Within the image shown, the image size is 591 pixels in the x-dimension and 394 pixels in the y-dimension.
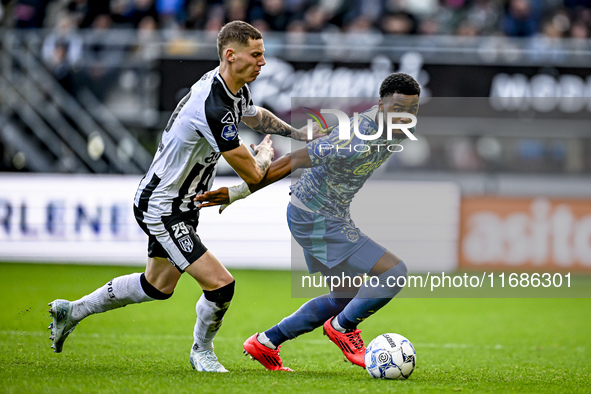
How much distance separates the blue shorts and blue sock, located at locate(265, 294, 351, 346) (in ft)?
0.82

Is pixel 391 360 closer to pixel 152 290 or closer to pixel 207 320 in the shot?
pixel 207 320

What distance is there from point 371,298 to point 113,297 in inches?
78.2

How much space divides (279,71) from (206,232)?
304 centimetres

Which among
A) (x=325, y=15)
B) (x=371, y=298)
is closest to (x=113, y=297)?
(x=371, y=298)

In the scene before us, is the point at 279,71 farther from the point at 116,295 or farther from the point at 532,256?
the point at 116,295

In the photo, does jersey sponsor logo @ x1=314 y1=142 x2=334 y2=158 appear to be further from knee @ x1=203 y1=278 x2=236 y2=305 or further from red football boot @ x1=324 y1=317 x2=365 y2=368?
red football boot @ x1=324 y1=317 x2=365 y2=368

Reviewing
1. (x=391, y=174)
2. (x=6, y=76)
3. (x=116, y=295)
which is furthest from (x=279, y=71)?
(x=116, y=295)

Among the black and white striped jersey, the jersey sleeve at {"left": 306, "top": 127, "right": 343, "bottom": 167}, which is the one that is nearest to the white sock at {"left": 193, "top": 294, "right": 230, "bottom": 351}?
the black and white striped jersey

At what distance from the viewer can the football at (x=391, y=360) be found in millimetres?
5977

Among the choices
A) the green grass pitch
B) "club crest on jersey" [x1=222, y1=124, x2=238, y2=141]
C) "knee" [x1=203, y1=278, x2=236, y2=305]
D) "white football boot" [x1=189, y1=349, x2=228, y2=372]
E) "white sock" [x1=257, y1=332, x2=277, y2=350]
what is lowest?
the green grass pitch

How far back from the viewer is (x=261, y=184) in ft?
19.1

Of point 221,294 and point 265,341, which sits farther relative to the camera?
point 265,341

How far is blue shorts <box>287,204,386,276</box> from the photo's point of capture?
6152 millimetres

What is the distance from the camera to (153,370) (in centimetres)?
609
